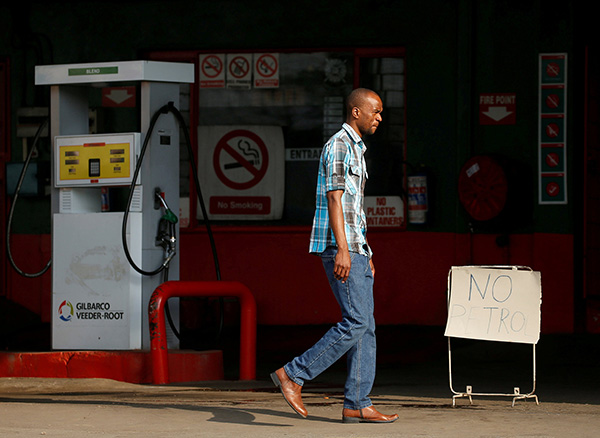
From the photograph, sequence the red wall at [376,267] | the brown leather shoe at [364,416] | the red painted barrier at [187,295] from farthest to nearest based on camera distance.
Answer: the red wall at [376,267], the red painted barrier at [187,295], the brown leather shoe at [364,416]

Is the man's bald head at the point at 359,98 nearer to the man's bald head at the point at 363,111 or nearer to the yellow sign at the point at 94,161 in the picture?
the man's bald head at the point at 363,111

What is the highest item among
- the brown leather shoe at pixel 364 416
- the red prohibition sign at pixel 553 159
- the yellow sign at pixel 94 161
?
the red prohibition sign at pixel 553 159

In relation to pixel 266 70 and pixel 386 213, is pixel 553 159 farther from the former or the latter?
pixel 266 70

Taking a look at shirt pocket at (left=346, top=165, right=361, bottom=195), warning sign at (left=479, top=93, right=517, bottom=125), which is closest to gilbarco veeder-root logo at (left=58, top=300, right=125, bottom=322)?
shirt pocket at (left=346, top=165, right=361, bottom=195)

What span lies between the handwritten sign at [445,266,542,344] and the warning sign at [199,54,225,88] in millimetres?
5858

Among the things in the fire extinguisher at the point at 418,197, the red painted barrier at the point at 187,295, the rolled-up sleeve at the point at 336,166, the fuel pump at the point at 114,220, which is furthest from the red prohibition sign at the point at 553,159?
the rolled-up sleeve at the point at 336,166

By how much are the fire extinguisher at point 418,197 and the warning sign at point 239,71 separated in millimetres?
2268

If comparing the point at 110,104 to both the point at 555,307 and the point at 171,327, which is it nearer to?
the point at 171,327

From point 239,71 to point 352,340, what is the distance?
22.2ft

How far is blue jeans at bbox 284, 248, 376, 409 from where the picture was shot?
604 cm

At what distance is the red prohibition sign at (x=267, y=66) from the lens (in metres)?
12.2

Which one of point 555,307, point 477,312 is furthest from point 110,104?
point 477,312

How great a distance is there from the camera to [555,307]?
11.4m

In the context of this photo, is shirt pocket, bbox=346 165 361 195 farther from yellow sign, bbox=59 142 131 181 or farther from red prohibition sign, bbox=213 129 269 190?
red prohibition sign, bbox=213 129 269 190
